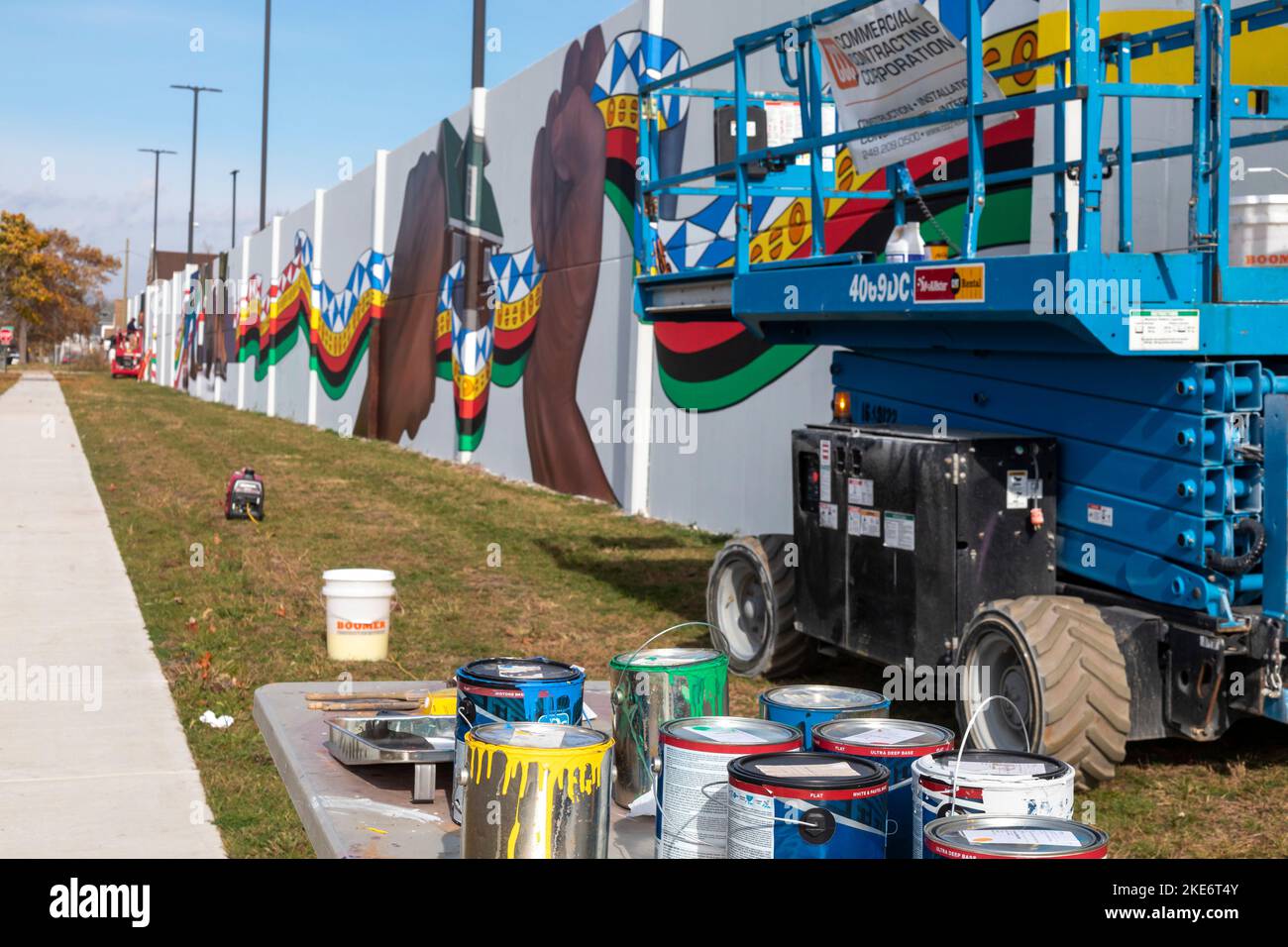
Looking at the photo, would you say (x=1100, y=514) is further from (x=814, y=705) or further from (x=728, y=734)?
(x=728, y=734)

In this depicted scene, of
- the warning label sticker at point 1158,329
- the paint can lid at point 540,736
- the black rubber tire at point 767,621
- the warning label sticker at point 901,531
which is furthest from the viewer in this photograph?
the black rubber tire at point 767,621

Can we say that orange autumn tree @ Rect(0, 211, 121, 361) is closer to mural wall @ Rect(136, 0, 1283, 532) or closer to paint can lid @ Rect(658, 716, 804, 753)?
mural wall @ Rect(136, 0, 1283, 532)

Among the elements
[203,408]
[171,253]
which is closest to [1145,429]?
[203,408]

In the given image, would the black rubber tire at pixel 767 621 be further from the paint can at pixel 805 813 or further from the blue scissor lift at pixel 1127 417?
the paint can at pixel 805 813

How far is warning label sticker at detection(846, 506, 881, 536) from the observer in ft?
22.7

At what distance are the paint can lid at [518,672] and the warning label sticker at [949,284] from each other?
10.1 feet

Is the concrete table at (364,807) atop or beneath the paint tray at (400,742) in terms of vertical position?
beneath

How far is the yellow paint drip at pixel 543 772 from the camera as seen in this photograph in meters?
3.09

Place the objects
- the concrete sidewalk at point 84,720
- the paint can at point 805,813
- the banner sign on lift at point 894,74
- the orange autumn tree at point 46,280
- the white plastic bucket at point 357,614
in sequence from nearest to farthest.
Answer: the paint can at point 805,813
the concrete sidewalk at point 84,720
the banner sign on lift at point 894,74
the white plastic bucket at point 357,614
the orange autumn tree at point 46,280

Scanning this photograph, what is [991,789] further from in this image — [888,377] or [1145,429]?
[888,377]

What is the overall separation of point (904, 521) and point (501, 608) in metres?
4.55

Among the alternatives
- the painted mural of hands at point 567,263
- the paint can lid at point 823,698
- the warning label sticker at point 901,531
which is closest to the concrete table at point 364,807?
the paint can lid at point 823,698

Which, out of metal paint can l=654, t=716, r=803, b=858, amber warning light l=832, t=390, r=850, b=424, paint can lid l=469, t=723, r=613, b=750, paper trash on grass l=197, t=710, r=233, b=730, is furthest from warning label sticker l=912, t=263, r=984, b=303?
paper trash on grass l=197, t=710, r=233, b=730
